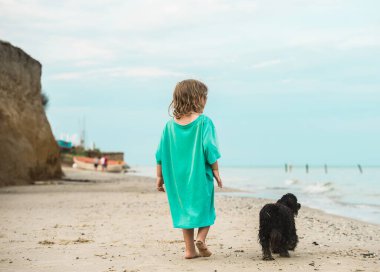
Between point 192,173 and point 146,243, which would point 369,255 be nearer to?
point 192,173

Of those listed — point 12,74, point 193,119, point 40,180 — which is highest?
point 12,74

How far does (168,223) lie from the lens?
10000mm

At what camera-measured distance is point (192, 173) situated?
20.2 ft

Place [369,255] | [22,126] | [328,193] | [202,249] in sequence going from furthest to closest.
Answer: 1. [328,193]
2. [22,126]
3. [369,255]
4. [202,249]

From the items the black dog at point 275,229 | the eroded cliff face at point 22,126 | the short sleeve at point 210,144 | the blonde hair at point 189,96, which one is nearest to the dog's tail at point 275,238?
the black dog at point 275,229

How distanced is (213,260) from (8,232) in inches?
160

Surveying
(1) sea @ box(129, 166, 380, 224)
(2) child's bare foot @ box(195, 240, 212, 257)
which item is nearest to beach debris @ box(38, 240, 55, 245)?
(2) child's bare foot @ box(195, 240, 212, 257)

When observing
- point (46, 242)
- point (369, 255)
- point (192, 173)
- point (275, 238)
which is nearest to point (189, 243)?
point (192, 173)

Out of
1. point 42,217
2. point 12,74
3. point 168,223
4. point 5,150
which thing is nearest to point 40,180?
point 5,150

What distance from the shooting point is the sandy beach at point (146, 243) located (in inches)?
231

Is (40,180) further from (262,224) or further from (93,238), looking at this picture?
(262,224)

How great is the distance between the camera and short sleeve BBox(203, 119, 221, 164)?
6.09 metres

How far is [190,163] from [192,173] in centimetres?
13

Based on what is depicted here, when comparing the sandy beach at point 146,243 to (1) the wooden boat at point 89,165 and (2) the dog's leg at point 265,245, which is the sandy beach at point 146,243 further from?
(1) the wooden boat at point 89,165
